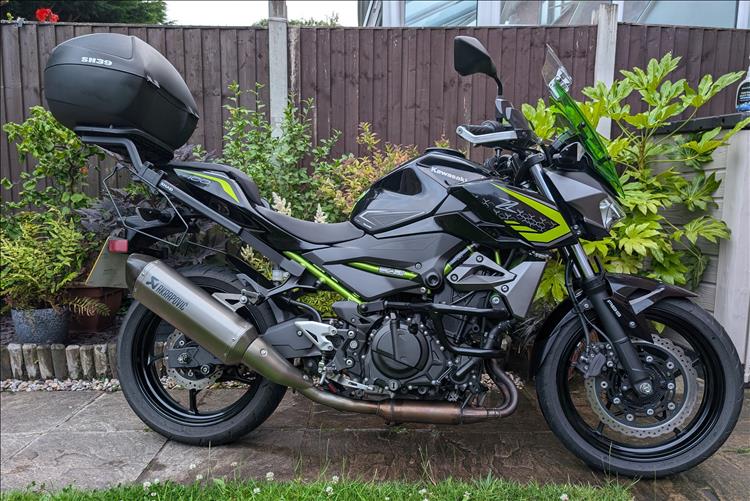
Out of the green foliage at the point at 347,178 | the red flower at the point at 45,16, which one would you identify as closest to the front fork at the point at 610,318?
the green foliage at the point at 347,178

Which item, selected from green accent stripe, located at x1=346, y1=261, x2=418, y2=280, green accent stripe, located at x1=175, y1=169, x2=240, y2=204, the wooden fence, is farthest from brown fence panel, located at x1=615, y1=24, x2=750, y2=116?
green accent stripe, located at x1=175, y1=169, x2=240, y2=204

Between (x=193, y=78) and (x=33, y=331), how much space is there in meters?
2.31

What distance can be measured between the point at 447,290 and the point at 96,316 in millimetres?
2571

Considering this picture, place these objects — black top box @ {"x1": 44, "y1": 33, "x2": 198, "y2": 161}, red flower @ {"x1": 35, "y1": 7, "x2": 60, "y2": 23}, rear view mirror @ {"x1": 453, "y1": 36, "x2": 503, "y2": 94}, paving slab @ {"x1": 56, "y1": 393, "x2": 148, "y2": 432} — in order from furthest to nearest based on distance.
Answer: red flower @ {"x1": 35, "y1": 7, "x2": 60, "y2": 23} → paving slab @ {"x1": 56, "y1": 393, "x2": 148, "y2": 432} → black top box @ {"x1": 44, "y1": 33, "x2": 198, "y2": 161} → rear view mirror @ {"x1": 453, "y1": 36, "x2": 503, "y2": 94}

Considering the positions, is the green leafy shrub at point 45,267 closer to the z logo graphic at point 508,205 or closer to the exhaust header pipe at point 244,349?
the exhaust header pipe at point 244,349

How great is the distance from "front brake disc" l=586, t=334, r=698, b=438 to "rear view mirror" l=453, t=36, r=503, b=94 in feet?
3.91

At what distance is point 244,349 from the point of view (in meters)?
1.91

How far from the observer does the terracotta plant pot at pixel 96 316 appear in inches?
125

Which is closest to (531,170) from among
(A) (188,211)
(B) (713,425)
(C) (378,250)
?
(C) (378,250)

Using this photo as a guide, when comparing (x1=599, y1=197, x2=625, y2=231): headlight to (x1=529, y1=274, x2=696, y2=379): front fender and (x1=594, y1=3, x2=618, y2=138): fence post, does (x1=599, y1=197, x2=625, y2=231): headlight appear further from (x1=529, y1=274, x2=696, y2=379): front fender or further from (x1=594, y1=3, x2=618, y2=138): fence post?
(x1=594, y1=3, x2=618, y2=138): fence post

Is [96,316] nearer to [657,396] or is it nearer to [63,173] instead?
[63,173]

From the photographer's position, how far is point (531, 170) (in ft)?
6.17

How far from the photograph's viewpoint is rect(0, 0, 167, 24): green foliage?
10.7 m

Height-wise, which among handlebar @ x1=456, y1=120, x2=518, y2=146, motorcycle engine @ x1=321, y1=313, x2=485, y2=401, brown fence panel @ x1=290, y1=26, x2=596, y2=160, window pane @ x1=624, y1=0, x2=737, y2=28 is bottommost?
motorcycle engine @ x1=321, y1=313, x2=485, y2=401
